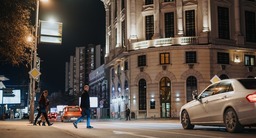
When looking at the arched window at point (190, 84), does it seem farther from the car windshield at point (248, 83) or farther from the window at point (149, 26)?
the car windshield at point (248, 83)

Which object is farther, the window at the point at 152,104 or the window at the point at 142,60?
the window at the point at 142,60

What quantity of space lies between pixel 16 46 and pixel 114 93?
50.2 meters

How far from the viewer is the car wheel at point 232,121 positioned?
11570mm

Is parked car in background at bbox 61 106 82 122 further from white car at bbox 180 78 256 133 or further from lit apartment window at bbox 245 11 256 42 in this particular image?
lit apartment window at bbox 245 11 256 42

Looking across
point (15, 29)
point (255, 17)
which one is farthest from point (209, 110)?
point (255, 17)

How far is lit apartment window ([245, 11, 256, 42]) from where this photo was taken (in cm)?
5714

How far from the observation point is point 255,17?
58.6 meters

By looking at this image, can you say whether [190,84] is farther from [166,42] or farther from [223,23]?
[223,23]

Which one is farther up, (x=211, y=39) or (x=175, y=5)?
(x=175, y=5)

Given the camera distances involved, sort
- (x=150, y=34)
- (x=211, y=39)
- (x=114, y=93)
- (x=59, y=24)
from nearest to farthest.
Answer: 1. (x=59, y=24)
2. (x=211, y=39)
3. (x=150, y=34)
4. (x=114, y=93)

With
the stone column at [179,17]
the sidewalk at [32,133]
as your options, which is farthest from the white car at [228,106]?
the stone column at [179,17]

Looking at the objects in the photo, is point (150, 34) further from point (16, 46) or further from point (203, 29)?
point (16, 46)

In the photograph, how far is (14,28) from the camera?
14672mm

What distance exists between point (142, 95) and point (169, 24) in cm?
1086
